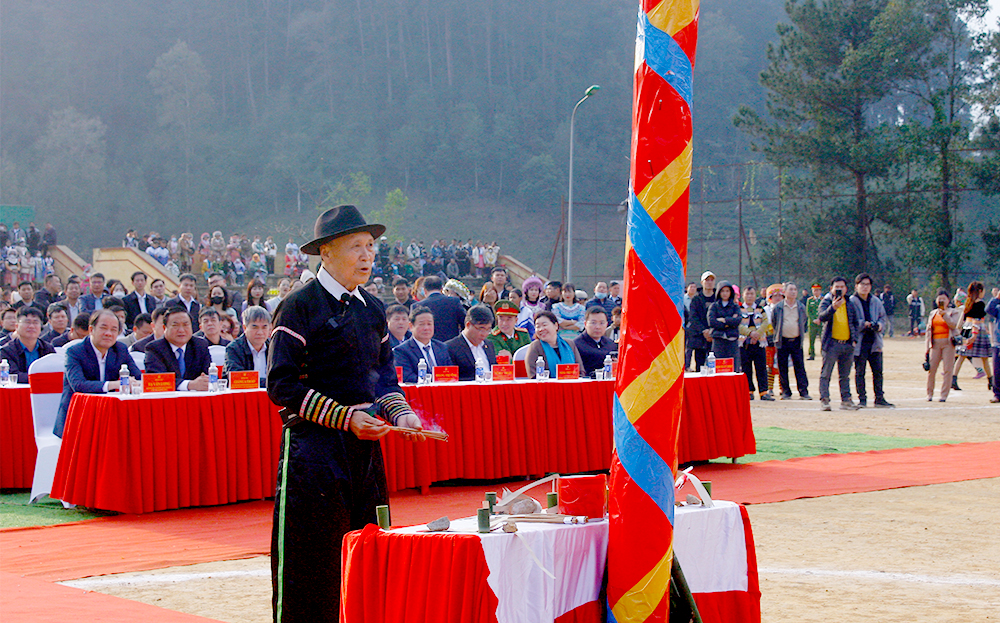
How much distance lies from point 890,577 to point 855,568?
232 millimetres

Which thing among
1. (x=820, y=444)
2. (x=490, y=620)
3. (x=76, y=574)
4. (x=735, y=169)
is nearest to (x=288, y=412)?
(x=490, y=620)

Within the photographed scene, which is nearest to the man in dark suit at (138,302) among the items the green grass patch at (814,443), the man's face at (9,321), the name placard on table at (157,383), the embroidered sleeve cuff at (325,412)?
the man's face at (9,321)

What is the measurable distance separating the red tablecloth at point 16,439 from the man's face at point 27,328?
86 centimetres

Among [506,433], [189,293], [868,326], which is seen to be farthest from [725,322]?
[189,293]

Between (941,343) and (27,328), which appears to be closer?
(27,328)

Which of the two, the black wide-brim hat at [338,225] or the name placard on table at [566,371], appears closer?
the black wide-brim hat at [338,225]

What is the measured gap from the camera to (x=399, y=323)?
9.01m

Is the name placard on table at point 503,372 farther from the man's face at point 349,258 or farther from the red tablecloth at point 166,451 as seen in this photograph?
the man's face at point 349,258

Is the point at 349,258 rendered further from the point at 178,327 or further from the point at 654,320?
the point at 178,327

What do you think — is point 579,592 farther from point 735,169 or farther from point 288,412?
point 735,169

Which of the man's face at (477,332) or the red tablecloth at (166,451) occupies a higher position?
the man's face at (477,332)

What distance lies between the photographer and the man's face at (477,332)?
29.3 ft

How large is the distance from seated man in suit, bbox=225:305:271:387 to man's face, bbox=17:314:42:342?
6.74 ft

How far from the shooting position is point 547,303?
14.4 m
